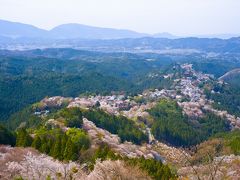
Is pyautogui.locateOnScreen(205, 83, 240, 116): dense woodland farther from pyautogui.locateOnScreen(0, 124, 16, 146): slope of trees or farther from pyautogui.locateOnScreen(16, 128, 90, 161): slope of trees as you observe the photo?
pyautogui.locateOnScreen(0, 124, 16, 146): slope of trees

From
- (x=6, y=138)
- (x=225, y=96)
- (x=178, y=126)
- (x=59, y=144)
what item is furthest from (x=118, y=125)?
(x=225, y=96)

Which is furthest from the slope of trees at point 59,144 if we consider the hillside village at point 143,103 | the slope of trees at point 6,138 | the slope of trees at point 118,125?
the hillside village at point 143,103

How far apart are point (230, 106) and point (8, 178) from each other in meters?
116

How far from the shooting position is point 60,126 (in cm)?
6681

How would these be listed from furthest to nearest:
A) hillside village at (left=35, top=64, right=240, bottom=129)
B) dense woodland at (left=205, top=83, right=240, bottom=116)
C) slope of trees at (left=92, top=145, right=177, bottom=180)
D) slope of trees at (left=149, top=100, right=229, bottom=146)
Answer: dense woodland at (left=205, top=83, right=240, bottom=116), hillside village at (left=35, top=64, right=240, bottom=129), slope of trees at (left=149, top=100, right=229, bottom=146), slope of trees at (left=92, top=145, right=177, bottom=180)

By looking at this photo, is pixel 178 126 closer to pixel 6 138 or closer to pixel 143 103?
pixel 143 103

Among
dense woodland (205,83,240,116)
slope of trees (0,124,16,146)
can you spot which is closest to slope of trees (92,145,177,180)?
slope of trees (0,124,16,146)

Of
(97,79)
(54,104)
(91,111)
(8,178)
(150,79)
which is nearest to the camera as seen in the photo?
(8,178)

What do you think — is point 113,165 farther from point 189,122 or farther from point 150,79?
point 150,79

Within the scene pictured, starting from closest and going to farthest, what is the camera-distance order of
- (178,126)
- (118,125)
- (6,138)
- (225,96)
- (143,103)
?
(6,138)
(118,125)
(178,126)
(143,103)
(225,96)

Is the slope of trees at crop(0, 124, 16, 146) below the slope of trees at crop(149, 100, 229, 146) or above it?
above

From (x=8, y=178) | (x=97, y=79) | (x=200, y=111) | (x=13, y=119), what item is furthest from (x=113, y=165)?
(x=97, y=79)

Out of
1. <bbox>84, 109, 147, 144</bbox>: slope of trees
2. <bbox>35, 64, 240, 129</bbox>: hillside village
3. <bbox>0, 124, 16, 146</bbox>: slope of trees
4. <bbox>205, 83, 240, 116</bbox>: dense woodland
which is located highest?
<bbox>0, 124, 16, 146</bbox>: slope of trees

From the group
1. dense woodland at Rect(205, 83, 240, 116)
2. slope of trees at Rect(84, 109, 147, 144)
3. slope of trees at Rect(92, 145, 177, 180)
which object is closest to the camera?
slope of trees at Rect(92, 145, 177, 180)
